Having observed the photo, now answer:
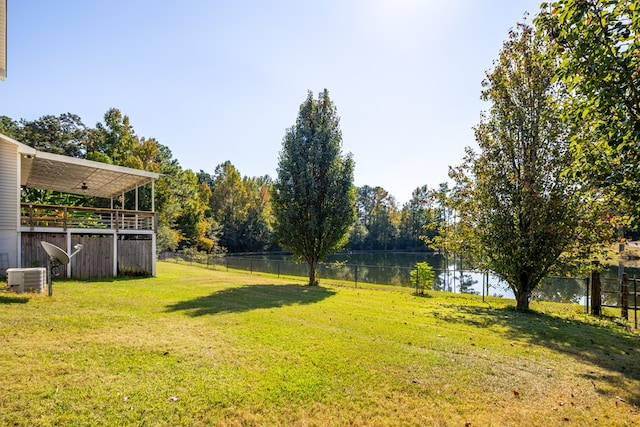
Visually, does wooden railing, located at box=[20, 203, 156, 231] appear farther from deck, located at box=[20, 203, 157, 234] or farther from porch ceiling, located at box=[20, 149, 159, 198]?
porch ceiling, located at box=[20, 149, 159, 198]

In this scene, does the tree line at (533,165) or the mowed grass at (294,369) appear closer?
the mowed grass at (294,369)

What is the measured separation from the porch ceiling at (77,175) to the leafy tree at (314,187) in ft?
19.0

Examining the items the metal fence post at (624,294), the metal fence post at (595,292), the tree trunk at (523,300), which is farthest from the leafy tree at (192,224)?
the metal fence post at (624,294)

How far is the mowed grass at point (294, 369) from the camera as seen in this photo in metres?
3.44

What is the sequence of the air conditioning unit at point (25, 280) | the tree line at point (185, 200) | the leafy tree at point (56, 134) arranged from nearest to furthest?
the air conditioning unit at point (25, 280) < the tree line at point (185, 200) < the leafy tree at point (56, 134)

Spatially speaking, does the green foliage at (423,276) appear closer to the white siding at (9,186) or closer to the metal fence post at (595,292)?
the metal fence post at (595,292)

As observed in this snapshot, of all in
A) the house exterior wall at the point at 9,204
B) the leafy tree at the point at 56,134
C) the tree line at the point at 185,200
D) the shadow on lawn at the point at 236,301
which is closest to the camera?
the shadow on lawn at the point at 236,301

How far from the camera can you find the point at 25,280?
27.6 feet

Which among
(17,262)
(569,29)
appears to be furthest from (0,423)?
(17,262)

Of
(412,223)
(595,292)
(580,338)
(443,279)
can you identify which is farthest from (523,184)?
(412,223)

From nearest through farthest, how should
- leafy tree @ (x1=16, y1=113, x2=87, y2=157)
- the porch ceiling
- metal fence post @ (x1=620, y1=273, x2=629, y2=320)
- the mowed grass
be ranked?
1. the mowed grass
2. metal fence post @ (x1=620, y1=273, x2=629, y2=320)
3. the porch ceiling
4. leafy tree @ (x1=16, y1=113, x2=87, y2=157)

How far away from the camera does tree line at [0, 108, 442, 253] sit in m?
31.2

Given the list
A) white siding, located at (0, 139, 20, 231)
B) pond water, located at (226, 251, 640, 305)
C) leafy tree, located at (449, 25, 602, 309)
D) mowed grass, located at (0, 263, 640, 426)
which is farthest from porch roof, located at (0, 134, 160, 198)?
leafy tree, located at (449, 25, 602, 309)

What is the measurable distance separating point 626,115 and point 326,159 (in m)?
12.1
